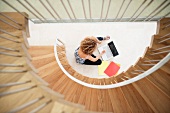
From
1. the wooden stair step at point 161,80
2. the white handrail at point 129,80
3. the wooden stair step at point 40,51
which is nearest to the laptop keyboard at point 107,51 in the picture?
the white handrail at point 129,80

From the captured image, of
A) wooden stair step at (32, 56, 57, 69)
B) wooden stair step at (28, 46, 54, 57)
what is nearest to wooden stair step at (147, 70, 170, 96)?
wooden stair step at (32, 56, 57, 69)

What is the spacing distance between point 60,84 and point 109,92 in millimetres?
907

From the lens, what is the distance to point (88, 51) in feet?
9.34

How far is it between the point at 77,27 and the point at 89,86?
4.57 feet

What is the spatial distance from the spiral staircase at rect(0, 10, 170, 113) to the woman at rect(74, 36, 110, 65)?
38 centimetres

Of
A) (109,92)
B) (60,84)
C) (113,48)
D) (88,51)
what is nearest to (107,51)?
(113,48)

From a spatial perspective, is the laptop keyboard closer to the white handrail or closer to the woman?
the woman

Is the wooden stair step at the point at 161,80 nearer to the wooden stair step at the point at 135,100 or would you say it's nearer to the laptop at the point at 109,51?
the wooden stair step at the point at 135,100

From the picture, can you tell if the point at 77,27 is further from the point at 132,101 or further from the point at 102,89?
the point at 132,101

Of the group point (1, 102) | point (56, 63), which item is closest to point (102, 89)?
point (56, 63)

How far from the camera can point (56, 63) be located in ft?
9.87

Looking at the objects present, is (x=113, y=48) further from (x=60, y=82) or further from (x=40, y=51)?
(x=40, y=51)

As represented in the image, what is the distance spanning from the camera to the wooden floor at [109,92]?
1.93 meters

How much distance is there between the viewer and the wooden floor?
1933 mm
